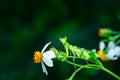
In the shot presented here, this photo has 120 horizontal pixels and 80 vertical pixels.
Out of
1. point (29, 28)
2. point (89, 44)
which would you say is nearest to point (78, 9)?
point (29, 28)

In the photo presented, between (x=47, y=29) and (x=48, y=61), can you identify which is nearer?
(x=48, y=61)

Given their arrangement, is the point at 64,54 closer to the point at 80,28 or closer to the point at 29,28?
the point at 80,28

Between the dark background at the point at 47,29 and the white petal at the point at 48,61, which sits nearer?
the white petal at the point at 48,61

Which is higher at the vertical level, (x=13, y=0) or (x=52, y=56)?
(x=13, y=0)

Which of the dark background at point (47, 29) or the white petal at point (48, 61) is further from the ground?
the dark background at point (47, 29)

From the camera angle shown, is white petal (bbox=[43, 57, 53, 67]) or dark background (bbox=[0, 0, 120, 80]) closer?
white petal (bbox=[43, 57, 53, 67])

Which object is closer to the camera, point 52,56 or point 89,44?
point 52,56

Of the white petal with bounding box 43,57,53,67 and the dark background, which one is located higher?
the dark background

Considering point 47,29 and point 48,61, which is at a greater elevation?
point 47,29
